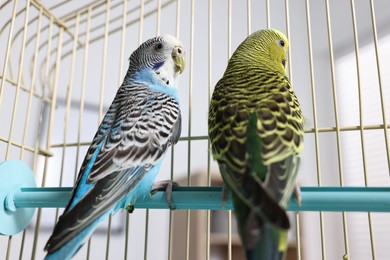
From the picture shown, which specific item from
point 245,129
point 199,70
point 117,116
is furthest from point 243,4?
point 245,129

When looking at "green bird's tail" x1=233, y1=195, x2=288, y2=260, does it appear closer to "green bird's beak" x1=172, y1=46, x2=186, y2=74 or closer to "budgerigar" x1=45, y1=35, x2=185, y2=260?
"budgerigar" x1=45, y1=35, x2=185, y2=260

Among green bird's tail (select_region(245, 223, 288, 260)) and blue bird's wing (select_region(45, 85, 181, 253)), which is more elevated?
blue bird's wing (select_region(45, 85, 181, 253))

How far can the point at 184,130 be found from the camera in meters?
2.14

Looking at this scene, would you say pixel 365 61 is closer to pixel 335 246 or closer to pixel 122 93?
pixel 335 246

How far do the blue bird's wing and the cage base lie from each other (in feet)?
0.65

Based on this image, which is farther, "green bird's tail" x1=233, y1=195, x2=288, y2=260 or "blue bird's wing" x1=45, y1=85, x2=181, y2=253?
"blue bird's wing" x1=45, y1=85, x2=181, y2=253

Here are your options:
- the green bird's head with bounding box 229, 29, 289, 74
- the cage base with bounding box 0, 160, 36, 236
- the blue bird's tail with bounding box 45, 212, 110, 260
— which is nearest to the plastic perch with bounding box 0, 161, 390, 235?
the cage base with bounding box 0, 160, 36, 236

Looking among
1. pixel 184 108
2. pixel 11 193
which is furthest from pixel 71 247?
pixel 184 108

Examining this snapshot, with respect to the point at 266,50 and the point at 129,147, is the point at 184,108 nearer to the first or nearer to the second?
the point at 266,50

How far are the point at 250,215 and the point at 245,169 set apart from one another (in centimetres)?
11

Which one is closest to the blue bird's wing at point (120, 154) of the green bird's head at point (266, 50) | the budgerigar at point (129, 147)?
the budgerigar at point (129, 147)

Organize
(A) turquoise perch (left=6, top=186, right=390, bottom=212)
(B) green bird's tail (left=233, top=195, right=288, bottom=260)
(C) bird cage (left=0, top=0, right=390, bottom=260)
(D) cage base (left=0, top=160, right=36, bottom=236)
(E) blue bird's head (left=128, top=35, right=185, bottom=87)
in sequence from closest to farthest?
(B) green bird's tail (left=233, top=195, right=288, bottom=260), (A) turquoise perch (left=6, top=186, right=390, bottom=212), (D) cage base (left=0, top=160, right=36, bottom=236), (C) bird cage (left=0, top=0, right=390, bottom=260), (E) blue bird's head (left=128, top=35, right=185, bottom=87)

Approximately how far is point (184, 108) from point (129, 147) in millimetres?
1231

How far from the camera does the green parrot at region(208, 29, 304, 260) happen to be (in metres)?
0.46
